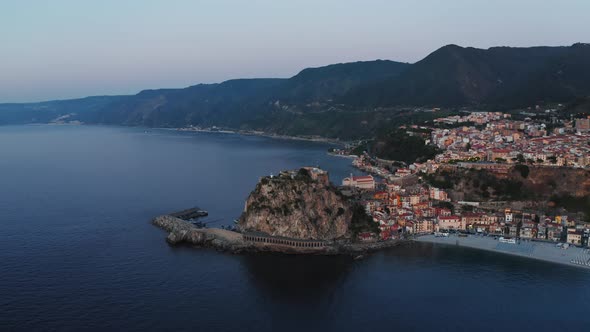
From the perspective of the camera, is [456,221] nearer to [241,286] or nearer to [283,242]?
[283,242]

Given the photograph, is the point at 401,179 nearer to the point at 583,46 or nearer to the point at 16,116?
the point at 583,46

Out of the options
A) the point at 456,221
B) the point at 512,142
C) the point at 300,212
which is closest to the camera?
the point at 300,212

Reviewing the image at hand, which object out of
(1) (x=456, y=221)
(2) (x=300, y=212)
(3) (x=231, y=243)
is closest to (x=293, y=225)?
(2) (x=300, y=212)

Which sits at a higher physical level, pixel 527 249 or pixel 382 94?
pixel 382 94

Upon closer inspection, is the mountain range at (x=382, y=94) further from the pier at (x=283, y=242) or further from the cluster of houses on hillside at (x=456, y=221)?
the pier at (x=283, y=242)

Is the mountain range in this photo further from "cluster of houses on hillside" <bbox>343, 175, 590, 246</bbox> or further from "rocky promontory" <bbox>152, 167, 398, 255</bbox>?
"rocky promontory" <bbox>152, 167, 398, 255</bbox>

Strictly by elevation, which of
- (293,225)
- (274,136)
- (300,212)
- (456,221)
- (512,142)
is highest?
(512,142)

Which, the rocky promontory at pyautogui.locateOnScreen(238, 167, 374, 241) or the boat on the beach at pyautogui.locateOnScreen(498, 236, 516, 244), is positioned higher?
the rocky promontory at pyautogui.locateOnScreen(238, 167, 374, 241)

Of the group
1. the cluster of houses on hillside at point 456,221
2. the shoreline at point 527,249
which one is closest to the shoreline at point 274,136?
the cluster of houses on hillside at point 456,221

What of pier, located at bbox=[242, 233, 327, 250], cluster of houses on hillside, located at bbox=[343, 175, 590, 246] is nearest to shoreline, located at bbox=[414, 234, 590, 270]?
cluster of houses on hillside, located at bbox=[343, 175, 590, 246]
